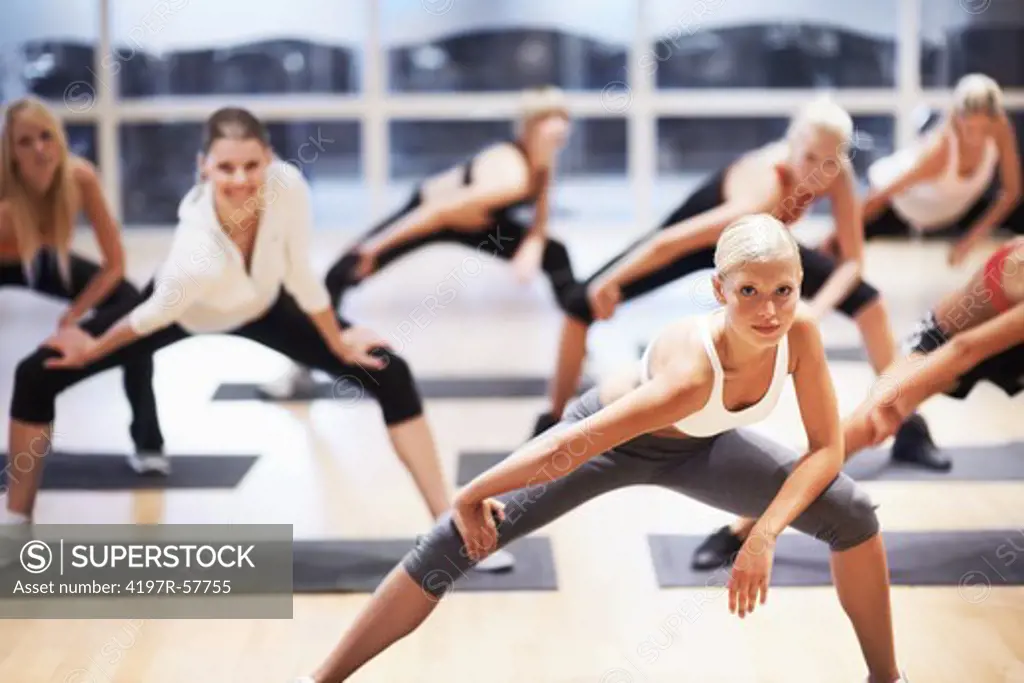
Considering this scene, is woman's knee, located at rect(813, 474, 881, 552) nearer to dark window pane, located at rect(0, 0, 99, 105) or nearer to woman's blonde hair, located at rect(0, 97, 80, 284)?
woman's blonde hair, located at rect(0, 97, 80, 284)

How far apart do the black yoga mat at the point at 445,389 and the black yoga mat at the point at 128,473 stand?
2.28ft

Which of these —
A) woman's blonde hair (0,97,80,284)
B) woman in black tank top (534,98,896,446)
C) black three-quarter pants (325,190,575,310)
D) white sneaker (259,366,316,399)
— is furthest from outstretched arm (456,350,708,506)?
white sneaker (259,366,316,399)

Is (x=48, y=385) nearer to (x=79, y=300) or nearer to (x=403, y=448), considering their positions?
(x=79, y=300)

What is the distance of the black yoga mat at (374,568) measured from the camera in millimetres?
3291

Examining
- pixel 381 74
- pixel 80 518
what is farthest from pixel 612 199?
pixel 80 518

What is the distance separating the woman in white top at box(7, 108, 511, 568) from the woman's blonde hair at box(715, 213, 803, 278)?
1266mm

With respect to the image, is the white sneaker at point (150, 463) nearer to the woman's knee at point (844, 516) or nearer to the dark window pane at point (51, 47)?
the woman's knee at point (844, 516)

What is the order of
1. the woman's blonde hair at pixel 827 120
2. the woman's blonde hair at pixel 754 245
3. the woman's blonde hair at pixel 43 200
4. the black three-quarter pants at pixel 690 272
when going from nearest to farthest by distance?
1. the woman's blonde hair at pixel 754 245
2. the woman's blonde hair at pixel 43 200
3. the woman's blonde hair at pixel 827 120
4. the black three-quarter pants at pixel 690 272

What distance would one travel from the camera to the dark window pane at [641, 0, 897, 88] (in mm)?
9508

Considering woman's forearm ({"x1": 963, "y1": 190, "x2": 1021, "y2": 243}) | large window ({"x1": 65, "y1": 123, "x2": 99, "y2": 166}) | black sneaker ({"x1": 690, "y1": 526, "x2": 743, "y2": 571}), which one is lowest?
black sneaker ({"x1": 690, "y1": 526, "x2": 743, "y2": 571})

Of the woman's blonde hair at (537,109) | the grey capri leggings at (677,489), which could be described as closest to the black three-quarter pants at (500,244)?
the woman's blonde hair at (537,109)

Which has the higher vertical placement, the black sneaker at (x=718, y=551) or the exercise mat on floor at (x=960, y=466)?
the black sneaker at (x=718, y=551)

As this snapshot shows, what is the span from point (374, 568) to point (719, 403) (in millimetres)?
1254

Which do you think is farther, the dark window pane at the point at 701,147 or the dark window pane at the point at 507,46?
the dark window pane at the point at 701,147
